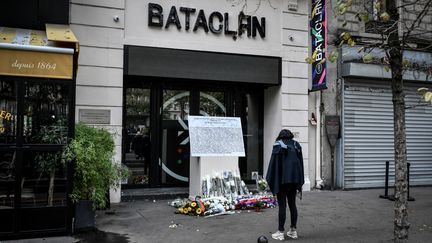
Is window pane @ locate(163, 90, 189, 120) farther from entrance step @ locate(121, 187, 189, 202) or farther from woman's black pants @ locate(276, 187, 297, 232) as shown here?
woman's black pants @ locate(276, 187, 297, 232)

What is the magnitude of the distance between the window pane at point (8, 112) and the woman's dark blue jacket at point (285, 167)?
4.10 metres

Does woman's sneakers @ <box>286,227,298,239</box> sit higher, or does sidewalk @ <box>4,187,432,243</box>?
woman's sneakers @ <box>286,227,298,239</box>

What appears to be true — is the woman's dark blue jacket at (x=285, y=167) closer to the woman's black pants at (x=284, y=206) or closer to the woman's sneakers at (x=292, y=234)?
the woman's black pants at (x=284, y=206)

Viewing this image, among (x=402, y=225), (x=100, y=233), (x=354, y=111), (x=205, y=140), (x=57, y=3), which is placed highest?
(x=57, y=3)

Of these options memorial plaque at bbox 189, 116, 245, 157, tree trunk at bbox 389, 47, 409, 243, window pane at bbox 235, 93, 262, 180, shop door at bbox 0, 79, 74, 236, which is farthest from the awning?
window pane at bbox 235, 93, 262, 180

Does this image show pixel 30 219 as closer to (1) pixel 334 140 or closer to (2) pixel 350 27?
(1) pixel 334 140

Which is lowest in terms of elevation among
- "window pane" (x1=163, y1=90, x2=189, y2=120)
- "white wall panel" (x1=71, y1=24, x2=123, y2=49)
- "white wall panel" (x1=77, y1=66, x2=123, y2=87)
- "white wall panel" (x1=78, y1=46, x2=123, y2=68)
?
"window pane" (x1=163, y1=90, x2=189, y2=120)

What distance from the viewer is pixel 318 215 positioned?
8.84 m

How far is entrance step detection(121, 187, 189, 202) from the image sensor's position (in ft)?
34.0

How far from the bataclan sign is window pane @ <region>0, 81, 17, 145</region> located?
15.8 ft

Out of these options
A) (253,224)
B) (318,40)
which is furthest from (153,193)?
(318,40)

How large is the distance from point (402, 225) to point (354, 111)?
7.27 m

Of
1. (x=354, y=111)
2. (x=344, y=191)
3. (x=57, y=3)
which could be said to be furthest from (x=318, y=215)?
(x=57, y=3)

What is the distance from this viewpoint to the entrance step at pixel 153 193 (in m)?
10.4
